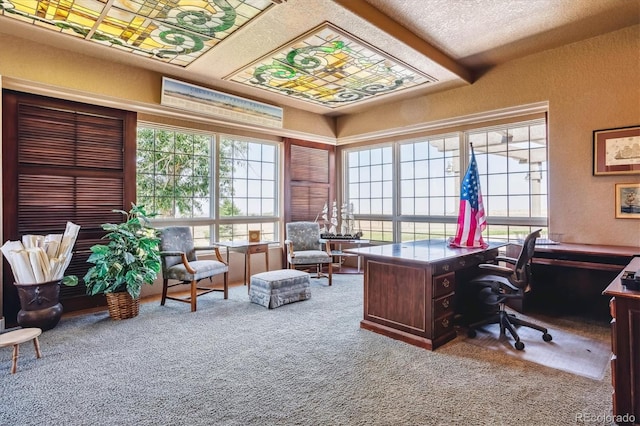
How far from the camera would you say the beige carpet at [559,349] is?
257cm

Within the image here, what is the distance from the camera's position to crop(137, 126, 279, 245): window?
4770 mm

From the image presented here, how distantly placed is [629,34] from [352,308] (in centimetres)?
422

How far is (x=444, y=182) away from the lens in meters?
5.57

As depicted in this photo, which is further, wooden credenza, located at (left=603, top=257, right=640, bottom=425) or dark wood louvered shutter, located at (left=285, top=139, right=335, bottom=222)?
dark wood louvered shutter, located at (left=285, top=139, right=335, bottom=222)

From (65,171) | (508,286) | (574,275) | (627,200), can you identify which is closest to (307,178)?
(65,171)

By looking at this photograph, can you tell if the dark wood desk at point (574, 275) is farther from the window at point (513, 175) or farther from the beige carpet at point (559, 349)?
the window at point (513, 175)

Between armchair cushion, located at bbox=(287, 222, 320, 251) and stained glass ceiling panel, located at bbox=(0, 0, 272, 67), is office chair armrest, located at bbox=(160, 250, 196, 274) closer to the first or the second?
armchair cushion, located at bbox=(287, 222, 320, 251)

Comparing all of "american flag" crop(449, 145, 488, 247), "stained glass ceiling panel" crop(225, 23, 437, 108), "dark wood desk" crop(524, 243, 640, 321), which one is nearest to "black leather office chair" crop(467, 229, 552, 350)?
"american flag" crop(449, 145, 488, 247)

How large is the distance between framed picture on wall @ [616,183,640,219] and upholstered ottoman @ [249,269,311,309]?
11.9 feet

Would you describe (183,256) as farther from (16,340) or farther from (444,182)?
(444,182)

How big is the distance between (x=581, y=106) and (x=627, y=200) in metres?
1.17

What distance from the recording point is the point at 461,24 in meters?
3.48

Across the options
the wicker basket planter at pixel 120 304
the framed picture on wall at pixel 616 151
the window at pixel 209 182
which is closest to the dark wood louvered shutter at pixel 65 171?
the window at pixel 209 182

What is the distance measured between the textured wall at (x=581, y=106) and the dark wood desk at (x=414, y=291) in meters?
1.51
